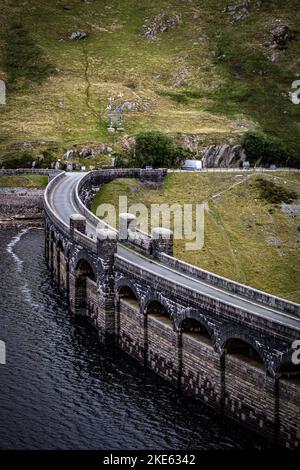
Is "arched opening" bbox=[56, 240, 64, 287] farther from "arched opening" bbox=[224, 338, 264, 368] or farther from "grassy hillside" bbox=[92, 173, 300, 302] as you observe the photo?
"arched opening" bbox=[224, 338, 264, 368]

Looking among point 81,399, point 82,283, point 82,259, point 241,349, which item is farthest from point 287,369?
point 82,283

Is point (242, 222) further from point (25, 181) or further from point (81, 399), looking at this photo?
point (81, 399)

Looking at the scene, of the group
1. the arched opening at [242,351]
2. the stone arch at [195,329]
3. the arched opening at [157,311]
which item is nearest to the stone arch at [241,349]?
the arched opening at [242,351]

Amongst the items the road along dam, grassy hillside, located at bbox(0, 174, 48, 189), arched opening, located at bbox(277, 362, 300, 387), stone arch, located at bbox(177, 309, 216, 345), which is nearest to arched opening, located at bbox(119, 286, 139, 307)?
the road along dam

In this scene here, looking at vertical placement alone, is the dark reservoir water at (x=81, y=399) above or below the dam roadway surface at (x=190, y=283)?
below

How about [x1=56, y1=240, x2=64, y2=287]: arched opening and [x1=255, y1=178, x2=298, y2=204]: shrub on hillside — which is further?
[x1=255, y1=178, x2=298, y2=204]: shrub on hillside

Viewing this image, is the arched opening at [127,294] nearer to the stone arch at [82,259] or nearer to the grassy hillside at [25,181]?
the stone arch at [82,259]

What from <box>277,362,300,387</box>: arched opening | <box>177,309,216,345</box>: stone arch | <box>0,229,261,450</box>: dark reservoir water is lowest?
<box>0,229,261,450</box>: dark reservoir water
